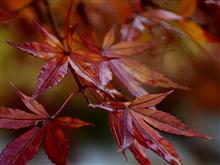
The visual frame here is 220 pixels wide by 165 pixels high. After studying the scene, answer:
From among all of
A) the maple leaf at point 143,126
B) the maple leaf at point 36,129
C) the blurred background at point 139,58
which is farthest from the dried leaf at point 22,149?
the blurred background at point 139,58

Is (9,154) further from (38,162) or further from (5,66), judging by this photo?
(38,162)

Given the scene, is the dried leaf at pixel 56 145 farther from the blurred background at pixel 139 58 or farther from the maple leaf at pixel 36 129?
the blurred background at pixel 139 58

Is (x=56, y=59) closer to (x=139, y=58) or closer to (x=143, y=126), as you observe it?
(x=143, y=126)

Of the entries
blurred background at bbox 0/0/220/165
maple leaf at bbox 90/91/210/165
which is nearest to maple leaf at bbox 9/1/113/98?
maple leaf at bbox 90/91/210/165

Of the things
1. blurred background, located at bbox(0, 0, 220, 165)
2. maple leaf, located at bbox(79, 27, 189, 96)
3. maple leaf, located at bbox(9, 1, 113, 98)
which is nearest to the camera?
maple leaf, located at bbox(9, 1, 113, 98)

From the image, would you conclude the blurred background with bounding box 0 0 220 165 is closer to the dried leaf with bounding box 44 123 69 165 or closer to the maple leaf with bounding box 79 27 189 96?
the maple leaf with bounding box 79 27 189 96

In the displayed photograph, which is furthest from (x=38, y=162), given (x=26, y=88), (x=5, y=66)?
(x=5, y=66)
